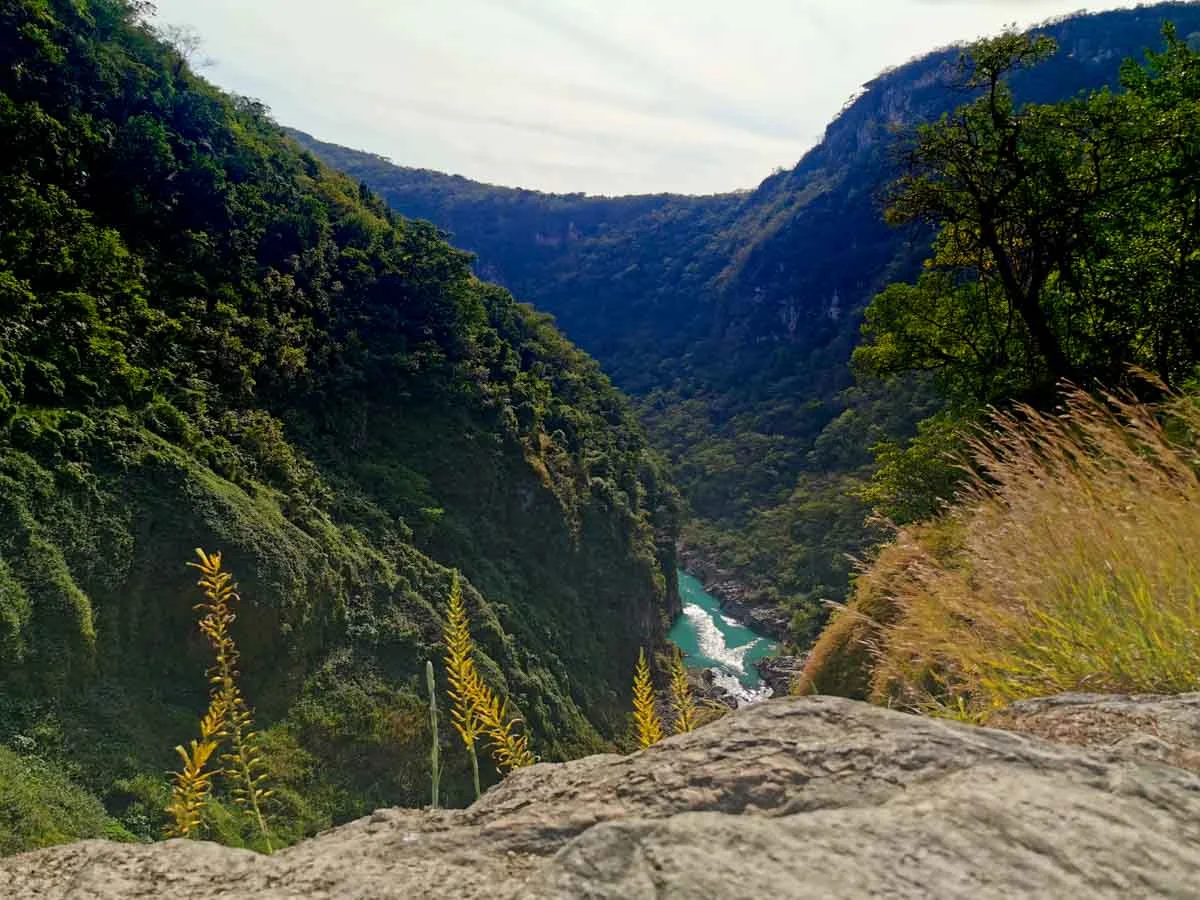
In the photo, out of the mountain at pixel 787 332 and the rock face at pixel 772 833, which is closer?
the rock face at pixel 772 833

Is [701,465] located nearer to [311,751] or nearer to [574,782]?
[311,751]

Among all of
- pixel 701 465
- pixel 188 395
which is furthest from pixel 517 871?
pixel 701 465

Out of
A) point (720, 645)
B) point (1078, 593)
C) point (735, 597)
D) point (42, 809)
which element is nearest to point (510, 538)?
point (720, 645)

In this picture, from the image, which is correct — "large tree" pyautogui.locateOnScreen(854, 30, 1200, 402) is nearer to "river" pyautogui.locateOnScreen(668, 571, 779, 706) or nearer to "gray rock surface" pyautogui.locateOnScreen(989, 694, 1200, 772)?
"gray rock surface" pyautogui.locateOnScreen(989, 694, 1200, 772)

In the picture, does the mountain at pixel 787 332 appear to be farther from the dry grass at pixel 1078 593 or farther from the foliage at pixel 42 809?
the dry grass at pixel 1078 593

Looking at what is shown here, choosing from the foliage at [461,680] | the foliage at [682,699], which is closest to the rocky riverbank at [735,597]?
the foliage at [682,699]

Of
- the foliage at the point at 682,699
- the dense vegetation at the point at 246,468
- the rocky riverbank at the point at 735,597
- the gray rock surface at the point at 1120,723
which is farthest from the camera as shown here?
the rocky riverbank at the point at 735,597

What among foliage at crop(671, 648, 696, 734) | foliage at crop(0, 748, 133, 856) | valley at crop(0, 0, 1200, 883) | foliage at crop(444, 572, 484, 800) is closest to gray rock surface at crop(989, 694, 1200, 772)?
valley at crop(0, 0, 1200, 883)
